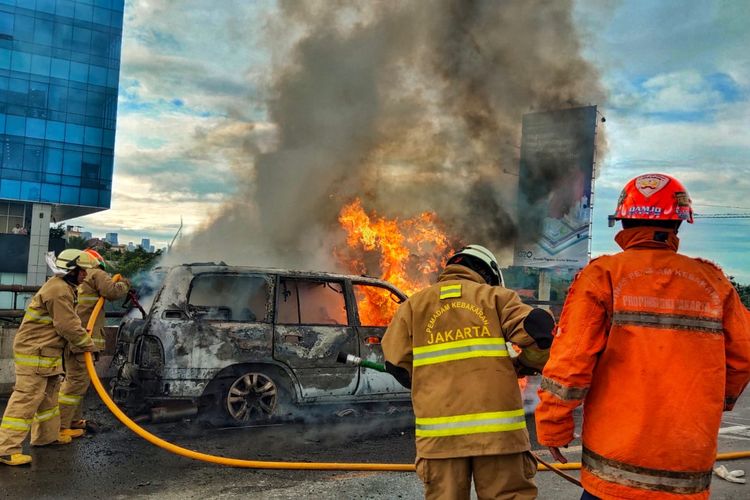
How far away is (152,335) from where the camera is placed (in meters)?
5.83

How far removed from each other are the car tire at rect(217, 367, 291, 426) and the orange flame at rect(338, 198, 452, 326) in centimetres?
740

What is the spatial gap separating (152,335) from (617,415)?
15.3 feet

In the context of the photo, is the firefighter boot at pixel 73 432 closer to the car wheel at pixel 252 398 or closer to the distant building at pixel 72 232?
the car wheel at pixel 252 398

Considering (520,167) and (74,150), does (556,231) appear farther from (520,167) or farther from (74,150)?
(74,150)

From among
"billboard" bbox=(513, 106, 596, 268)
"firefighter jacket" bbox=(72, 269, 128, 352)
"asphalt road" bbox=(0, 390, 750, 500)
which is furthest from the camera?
"billboard" bbox=(513, 106, 596, 268)

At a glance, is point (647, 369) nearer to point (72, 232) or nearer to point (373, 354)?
point (373, 354)

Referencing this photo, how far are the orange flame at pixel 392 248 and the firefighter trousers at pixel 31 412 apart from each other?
8.72m

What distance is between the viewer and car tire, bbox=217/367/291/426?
604cm

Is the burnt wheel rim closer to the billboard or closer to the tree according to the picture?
the tree

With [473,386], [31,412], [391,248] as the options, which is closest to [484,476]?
[473,386]

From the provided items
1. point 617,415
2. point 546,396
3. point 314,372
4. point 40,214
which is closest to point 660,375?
point 617,415

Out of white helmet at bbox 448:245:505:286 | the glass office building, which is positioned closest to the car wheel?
white helmet at bbox 448:245:505:286

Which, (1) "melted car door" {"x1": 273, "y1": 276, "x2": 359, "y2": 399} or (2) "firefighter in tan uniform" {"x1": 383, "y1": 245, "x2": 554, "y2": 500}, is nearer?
(2) "firefighter in tan uniform" {"x1": 383, "y1": 245, "x2": 554, "y2": 500}

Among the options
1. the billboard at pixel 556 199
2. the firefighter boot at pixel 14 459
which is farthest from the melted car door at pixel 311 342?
the billboard at pixel 556 199
